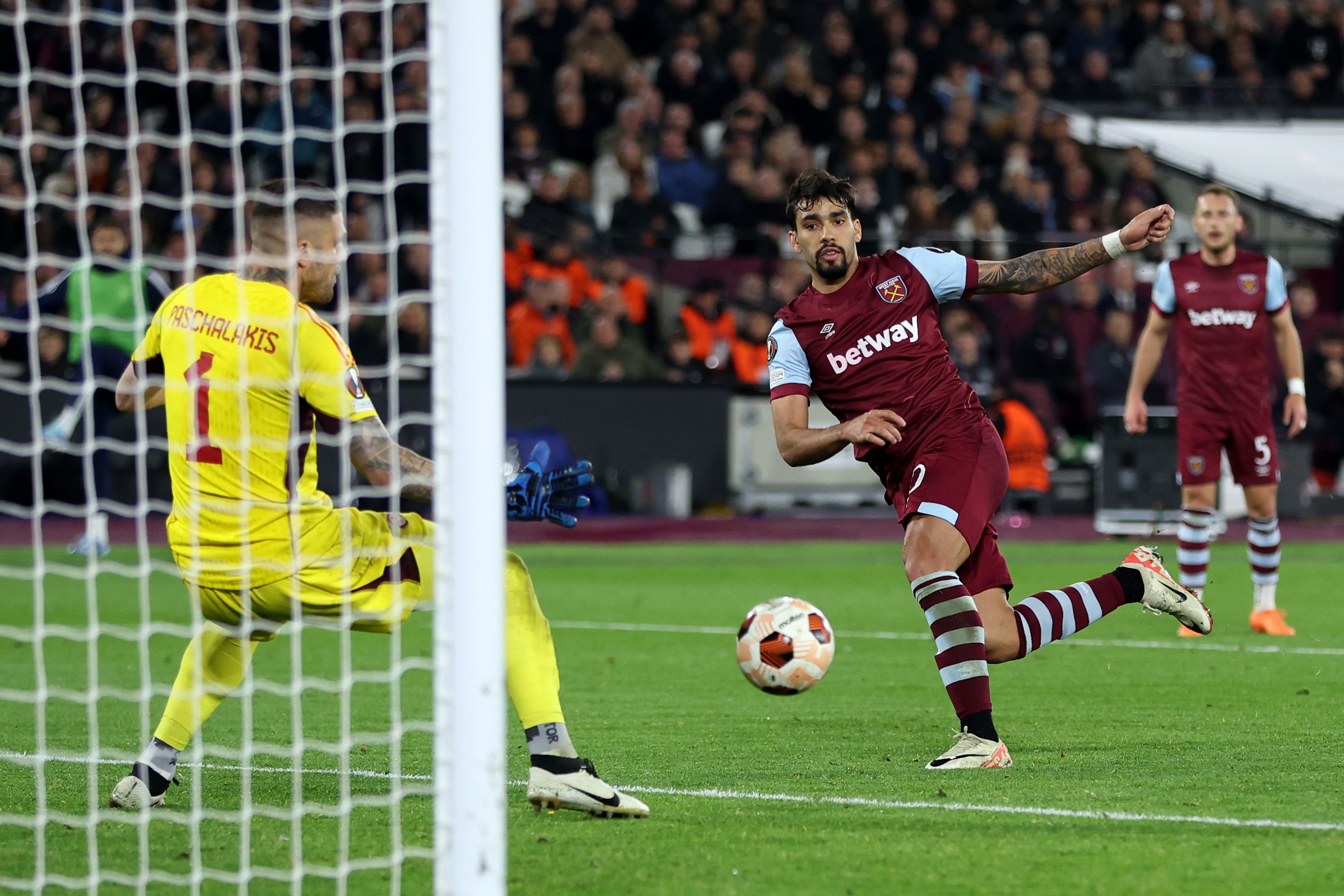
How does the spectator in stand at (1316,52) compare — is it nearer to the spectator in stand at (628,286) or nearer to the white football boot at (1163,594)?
the spectator in stand at (628,286)

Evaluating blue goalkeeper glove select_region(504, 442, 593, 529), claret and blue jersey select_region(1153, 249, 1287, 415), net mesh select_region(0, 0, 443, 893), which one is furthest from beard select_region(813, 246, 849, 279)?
claret and blue jersey select_region(1153, 249, 1287, 415)

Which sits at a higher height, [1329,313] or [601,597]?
[1329,313]

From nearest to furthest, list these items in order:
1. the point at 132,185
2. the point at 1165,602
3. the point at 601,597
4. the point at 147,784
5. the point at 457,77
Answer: the point at 457,77 < the point at 132,185 < the point at 147,784 < the point at 1165,602 < the point at 601,597

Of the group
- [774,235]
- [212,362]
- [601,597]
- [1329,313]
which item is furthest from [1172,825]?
[1329,313]

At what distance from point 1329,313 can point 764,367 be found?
7.08 m

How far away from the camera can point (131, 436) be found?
1552 cm

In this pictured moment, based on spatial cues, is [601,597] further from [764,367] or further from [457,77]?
[457,77]

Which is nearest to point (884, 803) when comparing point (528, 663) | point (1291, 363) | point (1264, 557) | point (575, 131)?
point (528, 663)

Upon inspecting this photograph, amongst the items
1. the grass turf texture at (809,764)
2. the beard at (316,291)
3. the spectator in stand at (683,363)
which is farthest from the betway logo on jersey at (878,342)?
the spectator in stand at (683,363)

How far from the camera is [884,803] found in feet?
15.8

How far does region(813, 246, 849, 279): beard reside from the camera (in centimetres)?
580

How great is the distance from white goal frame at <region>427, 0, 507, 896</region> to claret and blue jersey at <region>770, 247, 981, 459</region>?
2459mm

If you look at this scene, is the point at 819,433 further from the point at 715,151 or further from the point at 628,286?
the point at 715,151

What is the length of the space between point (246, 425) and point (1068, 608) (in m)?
2.95
